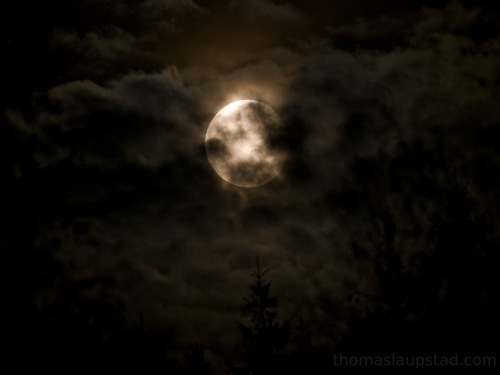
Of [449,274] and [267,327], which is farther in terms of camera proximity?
[267,327]

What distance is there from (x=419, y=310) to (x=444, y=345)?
4.07 feet

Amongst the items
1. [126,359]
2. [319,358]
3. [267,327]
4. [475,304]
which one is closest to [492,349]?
[475,304]

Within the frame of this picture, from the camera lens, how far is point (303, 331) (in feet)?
76.0

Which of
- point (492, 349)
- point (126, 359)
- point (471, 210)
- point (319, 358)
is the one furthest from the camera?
point (319, 358)

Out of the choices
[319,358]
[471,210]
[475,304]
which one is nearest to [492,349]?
[475,304]

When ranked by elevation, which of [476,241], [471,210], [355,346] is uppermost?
[471,210]

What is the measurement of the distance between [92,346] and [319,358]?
1850 cm

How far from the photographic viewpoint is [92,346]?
13188mm

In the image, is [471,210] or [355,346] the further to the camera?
[355,346]

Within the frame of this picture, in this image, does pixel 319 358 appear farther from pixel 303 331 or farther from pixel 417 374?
pixel 417 374

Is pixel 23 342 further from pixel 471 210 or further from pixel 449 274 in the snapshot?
pixel 471 210

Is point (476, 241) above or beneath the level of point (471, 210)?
beneath

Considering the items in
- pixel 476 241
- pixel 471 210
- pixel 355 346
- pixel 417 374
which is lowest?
pixel 417 374

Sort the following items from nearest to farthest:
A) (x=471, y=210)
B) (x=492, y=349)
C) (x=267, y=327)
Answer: (x=492, y=349)
(x=471, y=210)
(x=267, y=327)
